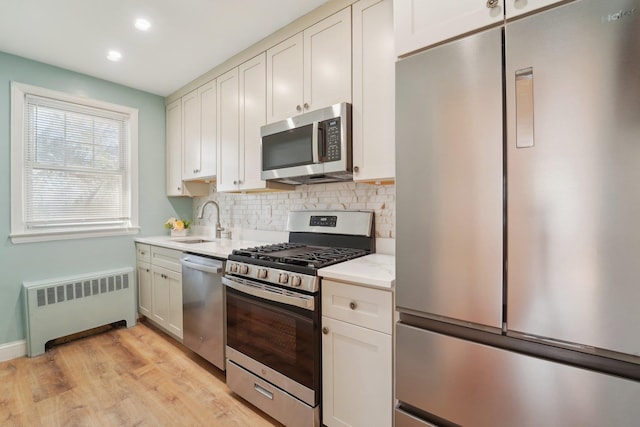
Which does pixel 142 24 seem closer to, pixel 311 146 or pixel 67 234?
pixel 311 146

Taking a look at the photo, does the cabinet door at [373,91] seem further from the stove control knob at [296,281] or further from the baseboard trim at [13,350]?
the baseboard trim at [13,350]

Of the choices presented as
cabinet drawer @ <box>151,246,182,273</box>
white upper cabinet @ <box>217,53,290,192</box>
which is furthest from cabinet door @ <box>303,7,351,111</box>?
cabinet drawer @ <box>151,246,182,273</box>

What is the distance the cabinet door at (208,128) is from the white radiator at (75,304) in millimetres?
1431

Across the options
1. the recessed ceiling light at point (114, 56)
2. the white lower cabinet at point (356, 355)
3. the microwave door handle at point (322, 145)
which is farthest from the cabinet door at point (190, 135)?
the white lower cabinet at point (356, 355)

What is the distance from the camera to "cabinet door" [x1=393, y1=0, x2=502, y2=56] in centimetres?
100

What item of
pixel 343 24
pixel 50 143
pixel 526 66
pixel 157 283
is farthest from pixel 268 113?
pixel 50 143

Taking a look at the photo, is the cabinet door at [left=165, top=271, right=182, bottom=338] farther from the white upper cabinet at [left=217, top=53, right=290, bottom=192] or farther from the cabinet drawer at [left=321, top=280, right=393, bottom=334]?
the cabinet drawer at [left=321, top=280, right=393, bottom=334]

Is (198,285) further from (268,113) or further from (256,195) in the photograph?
(268,113)

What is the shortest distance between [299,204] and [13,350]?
272 centimetres

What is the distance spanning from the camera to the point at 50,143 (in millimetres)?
2721

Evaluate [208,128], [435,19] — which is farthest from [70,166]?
[435,19]

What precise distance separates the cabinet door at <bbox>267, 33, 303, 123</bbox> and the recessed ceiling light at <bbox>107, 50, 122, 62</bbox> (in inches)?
53.3

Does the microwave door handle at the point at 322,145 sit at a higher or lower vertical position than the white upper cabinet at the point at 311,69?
lower

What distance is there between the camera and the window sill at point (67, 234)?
8.36 feet
